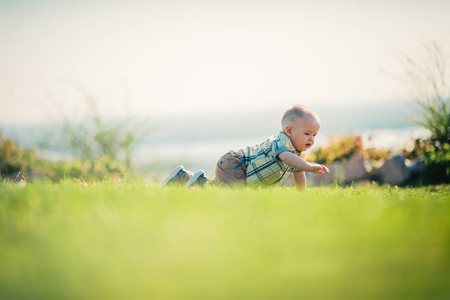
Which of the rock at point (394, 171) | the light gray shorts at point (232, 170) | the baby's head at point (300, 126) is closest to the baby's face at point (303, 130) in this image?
the baby's head at point (300, 126)

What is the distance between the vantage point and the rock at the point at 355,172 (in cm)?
745

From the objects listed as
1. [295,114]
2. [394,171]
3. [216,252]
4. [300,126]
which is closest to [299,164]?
[300,126]

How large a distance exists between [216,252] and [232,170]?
304cm

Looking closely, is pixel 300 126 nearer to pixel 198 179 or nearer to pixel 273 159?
pixel 273 159

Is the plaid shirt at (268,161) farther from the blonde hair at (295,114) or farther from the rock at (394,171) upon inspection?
the rock at (394,171)

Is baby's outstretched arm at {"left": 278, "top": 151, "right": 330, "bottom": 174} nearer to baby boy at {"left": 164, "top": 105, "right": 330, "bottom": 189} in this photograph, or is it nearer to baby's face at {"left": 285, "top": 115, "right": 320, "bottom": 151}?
baby boy at {"left": 164, "top": 105, "right": 330, "bottom": 189}

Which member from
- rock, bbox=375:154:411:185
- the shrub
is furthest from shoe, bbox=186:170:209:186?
the shrub

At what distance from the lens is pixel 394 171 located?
7.20m

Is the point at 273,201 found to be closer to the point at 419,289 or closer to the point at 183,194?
the point at 183,194

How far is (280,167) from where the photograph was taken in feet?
15.2

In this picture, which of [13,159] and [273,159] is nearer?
[273,159]

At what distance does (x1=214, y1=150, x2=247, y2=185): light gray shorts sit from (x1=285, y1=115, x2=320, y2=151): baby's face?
78 cm

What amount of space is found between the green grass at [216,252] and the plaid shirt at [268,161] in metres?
2.02

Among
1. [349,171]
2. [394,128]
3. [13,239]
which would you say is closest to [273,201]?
[13,239]
